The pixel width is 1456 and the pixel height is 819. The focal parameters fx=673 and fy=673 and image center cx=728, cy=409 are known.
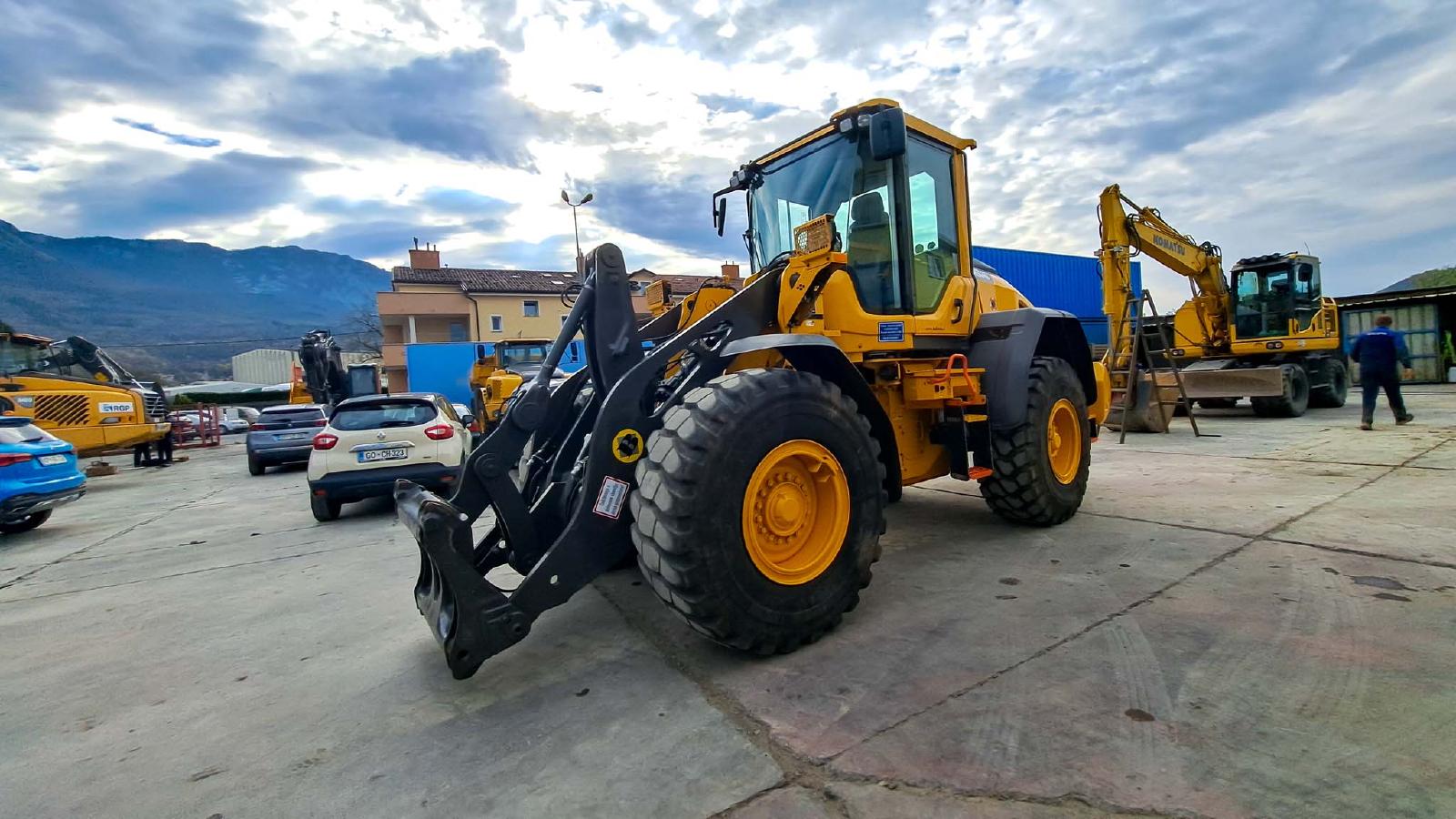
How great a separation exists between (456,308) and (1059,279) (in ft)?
105

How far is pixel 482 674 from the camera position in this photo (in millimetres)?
3027

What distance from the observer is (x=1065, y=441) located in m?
5.34

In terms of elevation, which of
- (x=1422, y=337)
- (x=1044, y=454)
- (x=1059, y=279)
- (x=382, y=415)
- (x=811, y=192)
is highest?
(x=1059, y=279)

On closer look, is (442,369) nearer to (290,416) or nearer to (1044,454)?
(290,416)

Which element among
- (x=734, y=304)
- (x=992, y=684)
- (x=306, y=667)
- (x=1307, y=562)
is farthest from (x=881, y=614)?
(x=306, y=667)

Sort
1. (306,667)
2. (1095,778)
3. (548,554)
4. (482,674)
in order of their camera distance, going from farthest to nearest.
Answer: (306,667), (482,674), (548,554), (1095,778)

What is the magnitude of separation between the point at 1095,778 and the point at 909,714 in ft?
2.02

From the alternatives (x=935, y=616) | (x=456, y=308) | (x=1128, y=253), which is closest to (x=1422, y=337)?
(x=1128, y=253)

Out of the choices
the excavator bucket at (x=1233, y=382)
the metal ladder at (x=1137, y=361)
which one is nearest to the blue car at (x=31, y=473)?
the metal ladder at (x=1137, y=361)

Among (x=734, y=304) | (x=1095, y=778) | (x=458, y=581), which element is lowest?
(x=1095, y=778)

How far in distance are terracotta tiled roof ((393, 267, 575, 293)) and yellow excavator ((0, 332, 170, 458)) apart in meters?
26.3

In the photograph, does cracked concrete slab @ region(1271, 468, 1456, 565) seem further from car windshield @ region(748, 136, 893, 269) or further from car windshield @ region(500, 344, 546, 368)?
car windshield @ region(500, 344, 546, 368)

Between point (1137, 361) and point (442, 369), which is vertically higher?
point (442, 369)

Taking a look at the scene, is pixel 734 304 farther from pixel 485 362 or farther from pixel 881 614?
pixel 485 362
